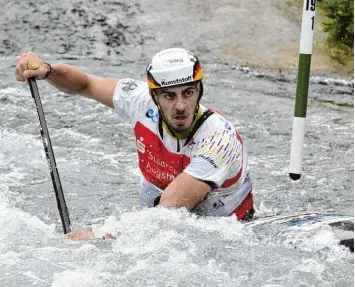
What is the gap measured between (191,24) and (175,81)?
25.2ft

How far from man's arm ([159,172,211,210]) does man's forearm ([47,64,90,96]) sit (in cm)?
125

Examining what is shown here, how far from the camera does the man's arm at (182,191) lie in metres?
4.75

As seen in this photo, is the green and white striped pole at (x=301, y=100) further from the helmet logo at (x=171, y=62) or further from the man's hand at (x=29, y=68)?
the man's hand at (x=29, y=68)

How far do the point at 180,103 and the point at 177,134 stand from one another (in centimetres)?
26

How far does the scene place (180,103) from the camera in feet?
15.8

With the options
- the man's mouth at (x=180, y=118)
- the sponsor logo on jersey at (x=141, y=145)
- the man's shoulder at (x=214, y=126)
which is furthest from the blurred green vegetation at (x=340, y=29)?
the man's mouth at (x=180, y=118)

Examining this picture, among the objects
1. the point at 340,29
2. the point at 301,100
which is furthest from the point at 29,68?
the point at 340,29

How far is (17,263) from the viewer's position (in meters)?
4.57

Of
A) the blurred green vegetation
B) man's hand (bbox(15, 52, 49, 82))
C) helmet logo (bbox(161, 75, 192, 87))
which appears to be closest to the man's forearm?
man's hand (bbox(15, 52, 49, 82))

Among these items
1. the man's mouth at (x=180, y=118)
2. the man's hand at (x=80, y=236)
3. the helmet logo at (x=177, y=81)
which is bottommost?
the man's hand at (x=80, y=236)

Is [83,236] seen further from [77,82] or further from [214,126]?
[77,82]

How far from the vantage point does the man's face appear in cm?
482

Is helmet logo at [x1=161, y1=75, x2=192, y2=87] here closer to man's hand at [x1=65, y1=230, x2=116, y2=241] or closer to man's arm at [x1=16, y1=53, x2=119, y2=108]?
man's arm at [x1=16, y1=53, x2=119, y2=108]

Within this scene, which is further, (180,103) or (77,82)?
(77,82)
